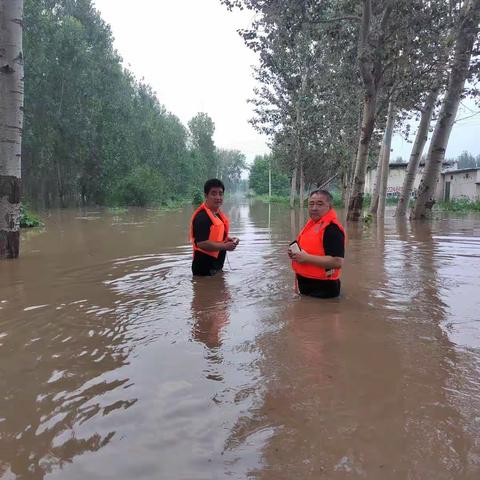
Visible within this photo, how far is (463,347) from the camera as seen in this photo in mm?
3656

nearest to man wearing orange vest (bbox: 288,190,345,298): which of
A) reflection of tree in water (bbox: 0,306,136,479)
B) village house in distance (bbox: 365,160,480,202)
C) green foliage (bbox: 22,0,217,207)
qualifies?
reflection of tree in water (bbox: 0,306,136,479)

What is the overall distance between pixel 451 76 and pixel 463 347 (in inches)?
620

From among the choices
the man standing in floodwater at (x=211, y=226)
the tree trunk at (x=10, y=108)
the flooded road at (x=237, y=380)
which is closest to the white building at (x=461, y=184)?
the man standing in floodwater at (x=211, y=226)

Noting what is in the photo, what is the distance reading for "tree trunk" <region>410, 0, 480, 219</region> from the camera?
14.3 metres

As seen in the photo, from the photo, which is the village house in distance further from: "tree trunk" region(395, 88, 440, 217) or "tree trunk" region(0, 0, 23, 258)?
"tree trunk" region(0, 0, 23, 258)

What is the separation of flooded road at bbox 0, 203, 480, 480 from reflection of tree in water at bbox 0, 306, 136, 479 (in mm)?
11

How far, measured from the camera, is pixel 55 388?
294 centimetres

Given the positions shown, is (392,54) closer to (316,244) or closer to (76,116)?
(316,244)

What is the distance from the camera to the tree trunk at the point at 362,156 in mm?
14766

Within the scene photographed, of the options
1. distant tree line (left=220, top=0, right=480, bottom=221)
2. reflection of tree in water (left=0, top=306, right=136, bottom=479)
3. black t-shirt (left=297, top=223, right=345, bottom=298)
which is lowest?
reflection of tree in water (left=0, top=306, right=136, bottom=479)

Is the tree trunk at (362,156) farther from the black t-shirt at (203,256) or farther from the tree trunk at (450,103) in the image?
the black t-shirt at (203,256)

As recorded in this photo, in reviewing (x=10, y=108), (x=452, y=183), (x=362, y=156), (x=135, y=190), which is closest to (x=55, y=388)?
(x=10, y=108)

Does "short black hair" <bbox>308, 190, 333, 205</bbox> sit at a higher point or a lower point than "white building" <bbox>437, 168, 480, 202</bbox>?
lower

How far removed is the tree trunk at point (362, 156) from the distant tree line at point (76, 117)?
21682 millimetres
